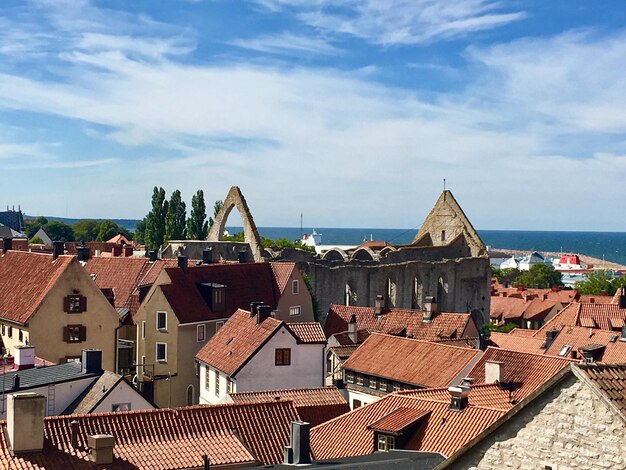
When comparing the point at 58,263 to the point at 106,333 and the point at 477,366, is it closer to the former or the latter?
the point at 106,333

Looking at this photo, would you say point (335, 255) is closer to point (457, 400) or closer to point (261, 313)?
point (261, 313)

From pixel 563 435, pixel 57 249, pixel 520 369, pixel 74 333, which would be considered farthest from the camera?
pixel 57 249

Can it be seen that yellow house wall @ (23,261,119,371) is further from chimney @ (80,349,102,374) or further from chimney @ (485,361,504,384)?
chimney @ (485,361,504,384)

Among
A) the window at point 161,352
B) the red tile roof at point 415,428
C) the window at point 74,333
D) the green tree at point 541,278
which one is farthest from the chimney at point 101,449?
the green tree at point 541,278

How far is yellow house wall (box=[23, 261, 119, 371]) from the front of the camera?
39812mm

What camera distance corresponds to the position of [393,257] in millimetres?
80000

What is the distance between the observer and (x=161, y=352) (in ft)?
146

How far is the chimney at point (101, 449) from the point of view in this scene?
1978 cm

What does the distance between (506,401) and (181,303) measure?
19896 mm

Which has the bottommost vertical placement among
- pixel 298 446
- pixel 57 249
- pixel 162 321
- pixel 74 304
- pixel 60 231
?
pixel 298 446

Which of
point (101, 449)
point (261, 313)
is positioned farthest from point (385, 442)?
point (261, 313)

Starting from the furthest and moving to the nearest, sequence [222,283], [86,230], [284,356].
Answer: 1. [86,230]
2. [222,283]
3. [284,356]

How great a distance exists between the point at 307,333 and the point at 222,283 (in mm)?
11314

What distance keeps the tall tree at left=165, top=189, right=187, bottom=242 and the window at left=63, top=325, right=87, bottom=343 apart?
62.3m
